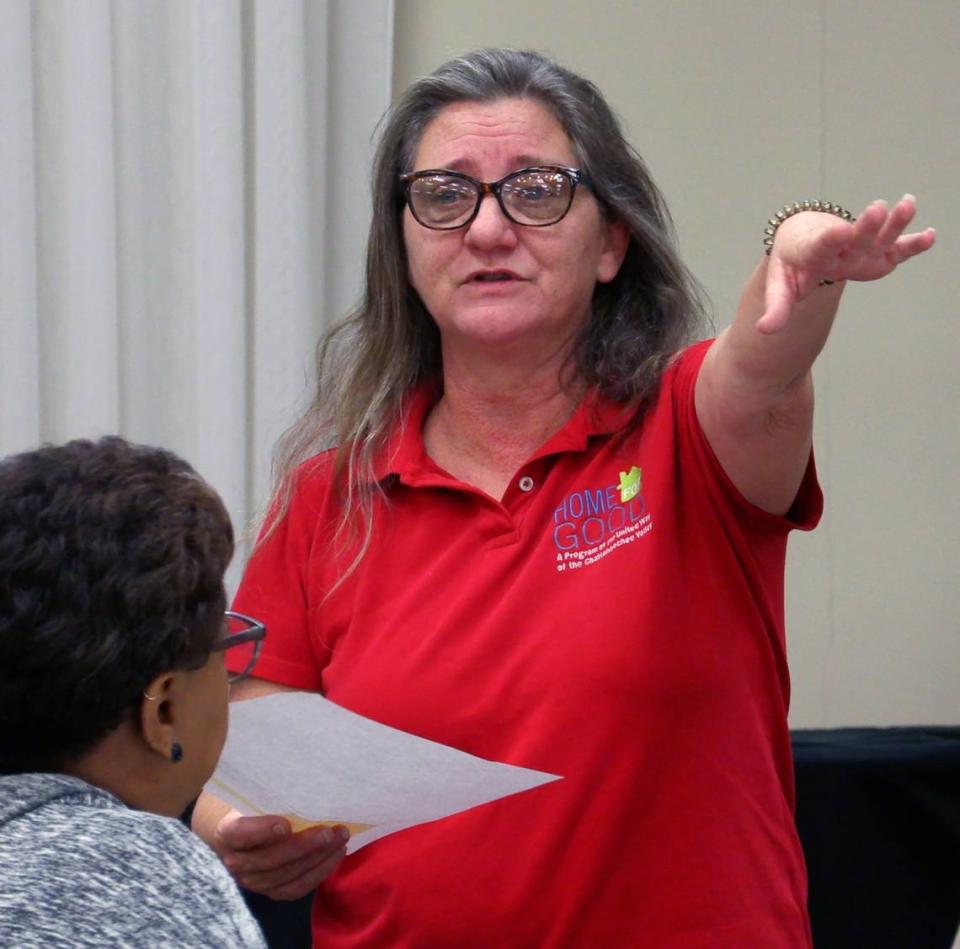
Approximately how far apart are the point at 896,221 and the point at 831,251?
0.07 metres

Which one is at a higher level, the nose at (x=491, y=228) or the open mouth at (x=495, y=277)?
the nose at (x=491, y=228)

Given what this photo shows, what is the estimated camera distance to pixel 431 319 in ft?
6.08

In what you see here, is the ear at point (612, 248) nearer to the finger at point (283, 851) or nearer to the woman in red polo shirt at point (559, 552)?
the woman in red polo shirt at point (559, 552)

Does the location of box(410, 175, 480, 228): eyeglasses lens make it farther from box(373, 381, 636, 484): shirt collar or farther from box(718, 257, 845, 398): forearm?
box(718, 257, 845, 398): forearm

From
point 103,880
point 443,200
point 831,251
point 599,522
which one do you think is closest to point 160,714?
point 103,880

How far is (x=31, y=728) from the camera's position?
1077 mm

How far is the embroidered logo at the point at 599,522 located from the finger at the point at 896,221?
0.43 metres

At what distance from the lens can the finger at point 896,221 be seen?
108 centimetres

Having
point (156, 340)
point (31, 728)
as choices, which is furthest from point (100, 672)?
point (156, 340)

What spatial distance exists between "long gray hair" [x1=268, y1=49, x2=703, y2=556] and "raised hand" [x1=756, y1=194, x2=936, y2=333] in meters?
0.35

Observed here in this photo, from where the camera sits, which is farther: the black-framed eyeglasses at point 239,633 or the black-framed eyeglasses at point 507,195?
the black-framed eyeglasses at point 507,195

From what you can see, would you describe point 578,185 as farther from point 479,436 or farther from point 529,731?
point 529,731

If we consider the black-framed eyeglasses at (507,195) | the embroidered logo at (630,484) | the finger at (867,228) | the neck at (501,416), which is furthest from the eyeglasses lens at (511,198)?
the finger at (867,228)

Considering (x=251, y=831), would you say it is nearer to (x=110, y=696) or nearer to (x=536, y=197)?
(x=110, y=696)
